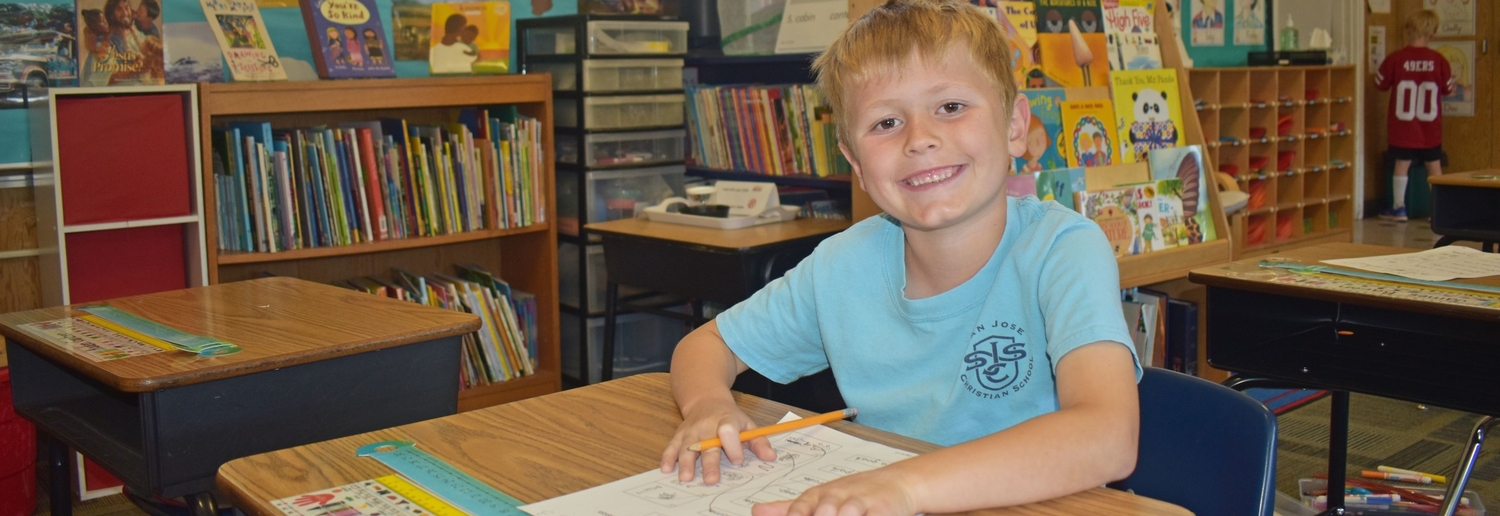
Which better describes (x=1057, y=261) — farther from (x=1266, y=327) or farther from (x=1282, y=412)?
(x=1282, y=412)

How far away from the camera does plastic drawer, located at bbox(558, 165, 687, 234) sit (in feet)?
12.5

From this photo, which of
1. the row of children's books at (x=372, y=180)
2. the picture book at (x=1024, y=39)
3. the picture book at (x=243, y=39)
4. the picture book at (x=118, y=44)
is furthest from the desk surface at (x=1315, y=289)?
the picture book at (x=118, y=44)

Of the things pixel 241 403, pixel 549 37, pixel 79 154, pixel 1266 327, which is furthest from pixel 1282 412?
pixel 79 154

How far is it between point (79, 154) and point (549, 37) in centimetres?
145

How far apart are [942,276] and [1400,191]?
802 cm

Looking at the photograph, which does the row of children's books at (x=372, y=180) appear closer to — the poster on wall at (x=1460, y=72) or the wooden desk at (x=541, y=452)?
the wooden desk at (x=541, y=452)

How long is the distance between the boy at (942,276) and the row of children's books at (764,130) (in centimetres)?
204

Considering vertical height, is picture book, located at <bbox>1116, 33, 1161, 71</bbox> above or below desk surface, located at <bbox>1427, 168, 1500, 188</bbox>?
above

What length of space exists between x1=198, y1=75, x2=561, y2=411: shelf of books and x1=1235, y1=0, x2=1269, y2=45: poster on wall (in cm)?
526

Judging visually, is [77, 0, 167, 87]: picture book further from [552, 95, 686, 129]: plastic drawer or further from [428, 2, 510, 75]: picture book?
[552, 95, 686, 129]: plastic drawer

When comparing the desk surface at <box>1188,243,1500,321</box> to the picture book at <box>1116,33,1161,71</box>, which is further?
the picture book at <box>1116,33,1161,71</box>

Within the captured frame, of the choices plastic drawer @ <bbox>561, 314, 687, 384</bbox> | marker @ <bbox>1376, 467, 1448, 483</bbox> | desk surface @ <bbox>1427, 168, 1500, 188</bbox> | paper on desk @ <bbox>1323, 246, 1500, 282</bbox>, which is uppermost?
desk surface @ <bbox>1427, 168, 1500, 188</bbox>

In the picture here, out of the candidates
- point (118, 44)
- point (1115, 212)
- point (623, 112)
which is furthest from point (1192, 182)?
point (118, 44)

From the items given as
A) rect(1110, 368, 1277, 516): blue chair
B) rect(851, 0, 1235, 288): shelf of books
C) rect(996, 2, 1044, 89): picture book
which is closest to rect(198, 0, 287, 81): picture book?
rect(851, 0, 1235, 288): shelf of books
